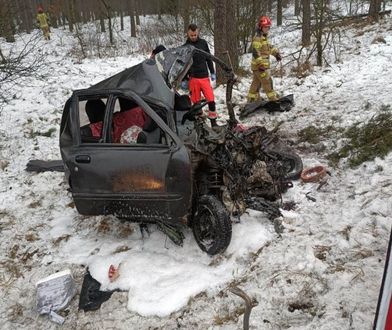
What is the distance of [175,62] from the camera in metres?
5.35

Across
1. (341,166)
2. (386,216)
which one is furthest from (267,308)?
(341,166)

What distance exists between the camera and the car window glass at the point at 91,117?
15.5 feet

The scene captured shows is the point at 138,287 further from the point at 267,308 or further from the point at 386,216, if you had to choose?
the point at 386,216

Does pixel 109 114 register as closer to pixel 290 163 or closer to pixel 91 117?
pixel 91 117

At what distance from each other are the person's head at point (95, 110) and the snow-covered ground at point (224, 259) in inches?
54.4

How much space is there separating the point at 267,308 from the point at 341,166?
8.96ft

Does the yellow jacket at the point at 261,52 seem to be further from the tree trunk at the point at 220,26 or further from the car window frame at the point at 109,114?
the car window frame at the point at 109,114

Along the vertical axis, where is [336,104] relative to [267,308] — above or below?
above

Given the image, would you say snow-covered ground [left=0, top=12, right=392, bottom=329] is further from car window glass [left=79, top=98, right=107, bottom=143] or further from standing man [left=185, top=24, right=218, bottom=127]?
standing man [left=185, top=24, right=218, bottom=127]

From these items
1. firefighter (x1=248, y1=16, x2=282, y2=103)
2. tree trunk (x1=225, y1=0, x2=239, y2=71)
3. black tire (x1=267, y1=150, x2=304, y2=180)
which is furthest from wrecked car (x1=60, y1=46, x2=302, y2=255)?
tree trunk (x1=225, y1=0, x2=239, y2=71)

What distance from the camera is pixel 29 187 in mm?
6555

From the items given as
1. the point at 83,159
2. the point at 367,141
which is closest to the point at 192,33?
the point at 367,141

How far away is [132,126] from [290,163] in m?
2.34

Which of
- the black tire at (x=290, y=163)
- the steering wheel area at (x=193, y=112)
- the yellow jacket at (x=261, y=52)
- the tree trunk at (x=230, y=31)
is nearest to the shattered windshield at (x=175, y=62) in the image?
the steering wheel area at (x=193, y=112)
